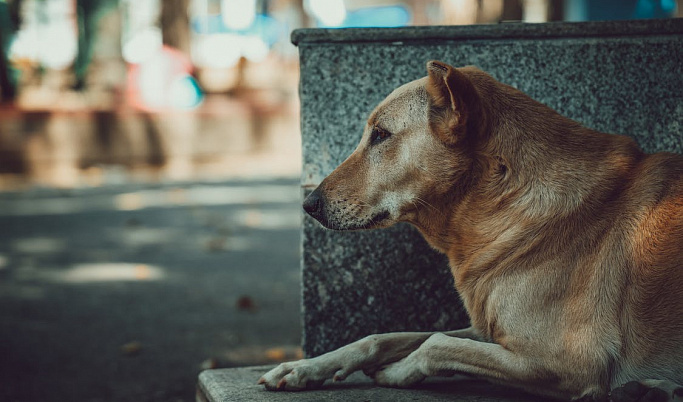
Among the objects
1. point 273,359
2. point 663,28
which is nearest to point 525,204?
point 663,28

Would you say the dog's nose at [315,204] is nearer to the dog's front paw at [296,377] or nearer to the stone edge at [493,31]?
the dog's front paw at [296,377]

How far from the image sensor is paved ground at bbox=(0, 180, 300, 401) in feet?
14.9

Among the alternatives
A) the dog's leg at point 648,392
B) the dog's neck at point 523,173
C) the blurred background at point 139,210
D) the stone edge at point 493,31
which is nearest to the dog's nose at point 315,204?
the dog's neck at point 523,173

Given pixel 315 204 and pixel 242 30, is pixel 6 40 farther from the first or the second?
pixel 242 30

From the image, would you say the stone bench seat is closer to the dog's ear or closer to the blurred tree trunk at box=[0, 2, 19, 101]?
the dog's ear

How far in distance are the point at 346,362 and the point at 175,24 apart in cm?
→ 1641

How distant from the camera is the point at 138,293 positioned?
628cm

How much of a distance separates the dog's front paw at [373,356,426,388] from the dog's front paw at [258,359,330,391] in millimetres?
220

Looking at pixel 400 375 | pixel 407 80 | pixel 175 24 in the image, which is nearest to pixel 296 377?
pixel 400 375

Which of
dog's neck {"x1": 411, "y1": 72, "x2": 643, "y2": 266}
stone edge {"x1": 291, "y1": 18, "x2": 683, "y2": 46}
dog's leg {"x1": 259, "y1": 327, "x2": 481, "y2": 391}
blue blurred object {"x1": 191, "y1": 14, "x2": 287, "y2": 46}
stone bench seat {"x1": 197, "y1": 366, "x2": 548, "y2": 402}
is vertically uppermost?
blue blurred object {"x1": 191, "y1": 14, "x2": 287, "y2": 46}

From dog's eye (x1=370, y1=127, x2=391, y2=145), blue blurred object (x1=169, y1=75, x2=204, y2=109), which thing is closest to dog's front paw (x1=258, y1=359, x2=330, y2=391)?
dog's eye (x1=370, y1=127, x2=391, y2=145)

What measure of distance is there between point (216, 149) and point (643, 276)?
12.7 metres

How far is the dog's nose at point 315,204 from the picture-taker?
3.24 meters

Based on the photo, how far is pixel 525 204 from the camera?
293 centimetres
